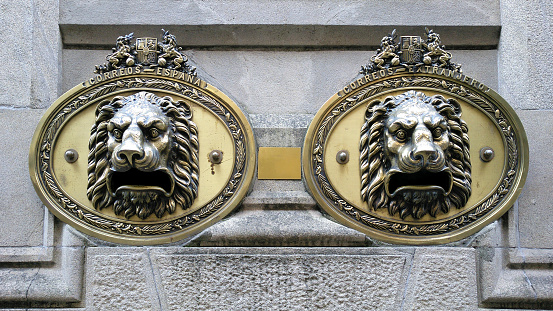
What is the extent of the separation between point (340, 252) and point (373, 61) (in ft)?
3.22

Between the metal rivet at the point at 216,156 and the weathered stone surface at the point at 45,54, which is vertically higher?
the weathered stone surface at the point at 45,54

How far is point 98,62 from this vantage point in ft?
11.2

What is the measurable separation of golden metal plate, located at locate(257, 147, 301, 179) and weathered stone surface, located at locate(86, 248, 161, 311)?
0.73m

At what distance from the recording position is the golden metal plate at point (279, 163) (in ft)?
10.5

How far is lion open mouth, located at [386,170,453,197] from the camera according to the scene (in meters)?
3.01

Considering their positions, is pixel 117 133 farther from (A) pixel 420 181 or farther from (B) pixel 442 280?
(B) pixel 442 280

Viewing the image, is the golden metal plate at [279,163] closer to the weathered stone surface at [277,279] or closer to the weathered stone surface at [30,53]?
the weathered stone surface at [277,279]

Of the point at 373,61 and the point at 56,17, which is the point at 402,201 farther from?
the point at 56,17

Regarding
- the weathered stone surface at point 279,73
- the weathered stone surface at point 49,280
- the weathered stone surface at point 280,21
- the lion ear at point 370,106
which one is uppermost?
the weathered stone surface at point 280,21

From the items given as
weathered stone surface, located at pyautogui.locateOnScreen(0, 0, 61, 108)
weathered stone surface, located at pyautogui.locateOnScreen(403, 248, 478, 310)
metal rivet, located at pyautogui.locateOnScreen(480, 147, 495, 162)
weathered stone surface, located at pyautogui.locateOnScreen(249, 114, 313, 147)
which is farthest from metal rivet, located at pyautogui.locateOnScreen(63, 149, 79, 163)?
metal rivet, located at pyautogui.locateOnScreen(480, 147, 495, 162)

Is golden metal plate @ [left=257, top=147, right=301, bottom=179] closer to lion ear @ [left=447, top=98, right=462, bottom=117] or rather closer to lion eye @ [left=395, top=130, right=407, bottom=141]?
lion eye @ [left=395, top=130, right=407, bottom=141]

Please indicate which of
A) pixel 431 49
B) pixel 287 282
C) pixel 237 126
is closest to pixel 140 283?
pixel 287 282

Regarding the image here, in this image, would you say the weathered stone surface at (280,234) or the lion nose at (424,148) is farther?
the weathered stone surface at (280,234)

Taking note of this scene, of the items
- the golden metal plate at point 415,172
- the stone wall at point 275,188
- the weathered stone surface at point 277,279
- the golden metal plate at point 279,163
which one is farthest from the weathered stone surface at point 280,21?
the weathered stone surface at point 277,279
